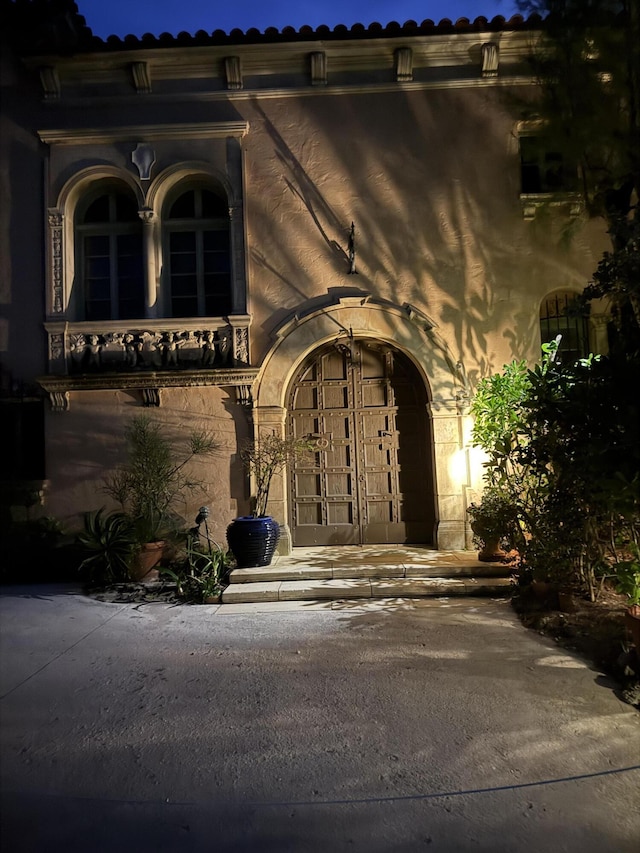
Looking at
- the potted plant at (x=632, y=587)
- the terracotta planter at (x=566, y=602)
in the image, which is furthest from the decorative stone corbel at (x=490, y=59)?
the potted plant at (x=632, y=587)

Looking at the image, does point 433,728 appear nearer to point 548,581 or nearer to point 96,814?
point 96,814

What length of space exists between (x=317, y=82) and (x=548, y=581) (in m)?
7.48

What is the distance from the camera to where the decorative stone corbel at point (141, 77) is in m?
8.08

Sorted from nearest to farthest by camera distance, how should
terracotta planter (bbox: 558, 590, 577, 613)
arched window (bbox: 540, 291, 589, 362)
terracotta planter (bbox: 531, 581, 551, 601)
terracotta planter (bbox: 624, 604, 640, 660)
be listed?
terracotta planter (bbox: 624, 604, 640, 660)
terracotta planter (bbox: 558, 590, 577, 613)
terracotta planter (bbox: 531, 581, 551, 601)
arched window (bbox: 540, 291, 589, 362)

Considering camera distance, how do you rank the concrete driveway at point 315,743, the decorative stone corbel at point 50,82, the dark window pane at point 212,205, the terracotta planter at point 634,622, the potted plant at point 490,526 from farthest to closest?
the dark window pane at point 212,205
the decorative stone corbel at point 50,82
the potted plant at point 490,526
the terracotta planter at point 634,622
the concrete driveway at point 315,743

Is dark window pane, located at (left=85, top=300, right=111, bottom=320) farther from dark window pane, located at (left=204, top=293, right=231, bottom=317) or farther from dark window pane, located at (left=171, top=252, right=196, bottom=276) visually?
dark window pane, located at (left=204, top=293, right=231, bottom=317)

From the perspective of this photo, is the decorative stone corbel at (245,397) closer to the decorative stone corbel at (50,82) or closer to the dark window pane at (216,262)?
the dark window pane at (216,262)

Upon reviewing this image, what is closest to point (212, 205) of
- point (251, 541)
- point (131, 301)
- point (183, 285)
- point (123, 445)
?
point (183, 285)

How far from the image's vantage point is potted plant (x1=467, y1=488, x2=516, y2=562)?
6199mm

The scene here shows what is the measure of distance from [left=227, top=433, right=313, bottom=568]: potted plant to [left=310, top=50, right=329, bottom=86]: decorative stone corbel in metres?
5.25

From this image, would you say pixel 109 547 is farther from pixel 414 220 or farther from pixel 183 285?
pixel 414 220

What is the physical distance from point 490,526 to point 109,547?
465 centimetres

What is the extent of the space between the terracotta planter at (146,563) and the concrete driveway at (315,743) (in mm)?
1986

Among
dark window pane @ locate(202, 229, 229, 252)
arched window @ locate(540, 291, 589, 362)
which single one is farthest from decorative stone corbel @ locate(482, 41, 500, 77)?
dark window pane @ locate(202, 229, 229, 252)
